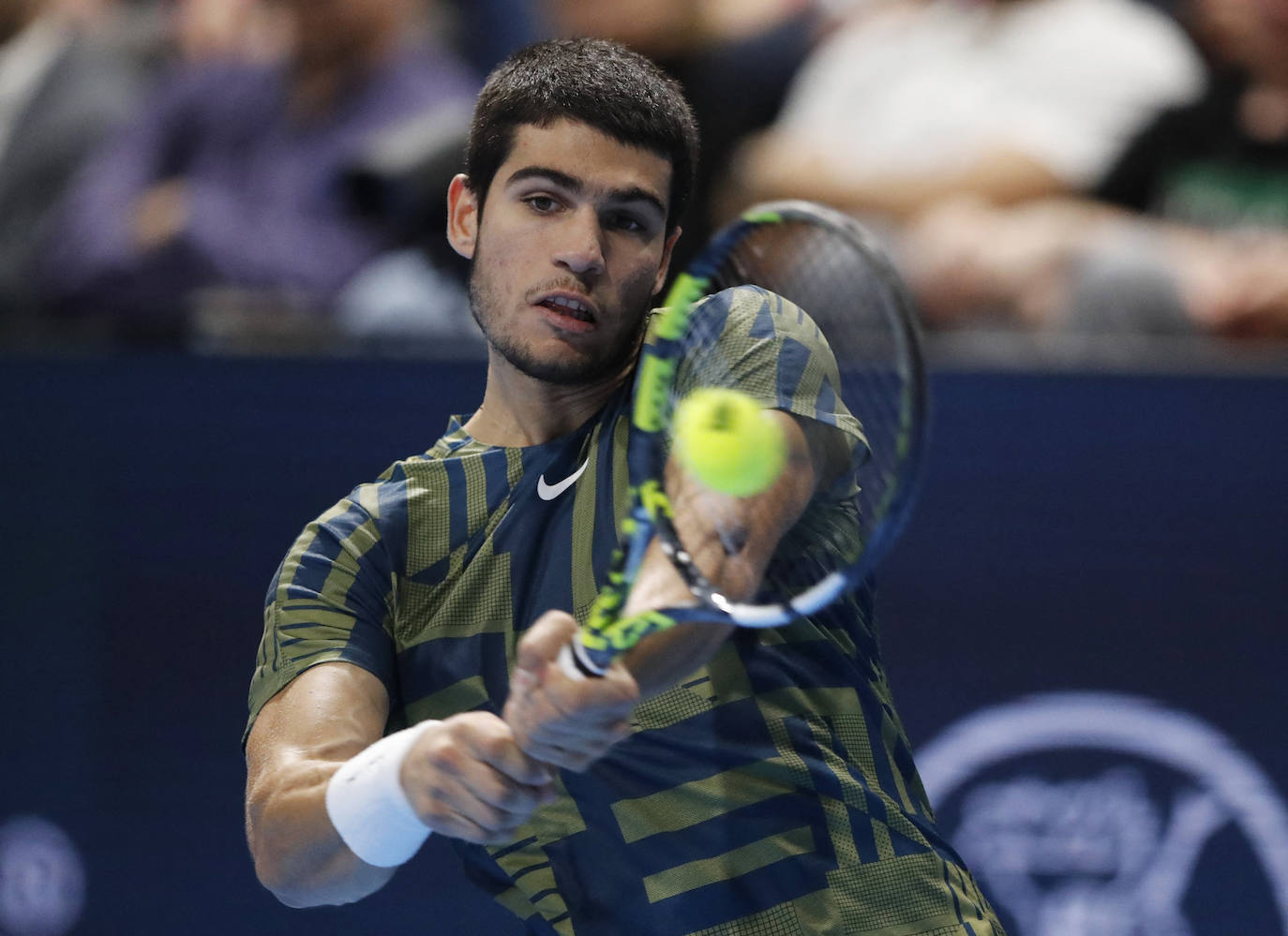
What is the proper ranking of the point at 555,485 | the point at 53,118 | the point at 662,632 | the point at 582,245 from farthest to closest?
the point at 53,118
the point at 555,485
the point at 582,245
the point at 662,632

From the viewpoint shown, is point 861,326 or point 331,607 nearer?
point 331,607

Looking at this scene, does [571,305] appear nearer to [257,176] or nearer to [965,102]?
[965,102]

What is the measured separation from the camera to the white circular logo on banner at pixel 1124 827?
3.40 m

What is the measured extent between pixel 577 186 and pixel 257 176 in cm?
278

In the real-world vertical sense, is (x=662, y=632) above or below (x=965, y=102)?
below

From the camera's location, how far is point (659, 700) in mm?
1990

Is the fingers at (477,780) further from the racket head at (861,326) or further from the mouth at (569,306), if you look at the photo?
the mouth at (569,306)

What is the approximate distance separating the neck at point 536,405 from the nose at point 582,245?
0.57 ft

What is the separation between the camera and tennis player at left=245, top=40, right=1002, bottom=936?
1905 millimetres

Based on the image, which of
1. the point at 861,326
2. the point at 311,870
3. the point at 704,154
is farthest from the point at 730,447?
the point at 704,154

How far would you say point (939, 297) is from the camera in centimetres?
400

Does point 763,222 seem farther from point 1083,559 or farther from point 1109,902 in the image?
point 1109,902

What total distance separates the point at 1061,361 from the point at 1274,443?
0.47 metres

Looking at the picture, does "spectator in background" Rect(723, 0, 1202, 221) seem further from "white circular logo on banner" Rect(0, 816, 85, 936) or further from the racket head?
"white circular logo on banner" Rect(0, 816, 85, 936)
